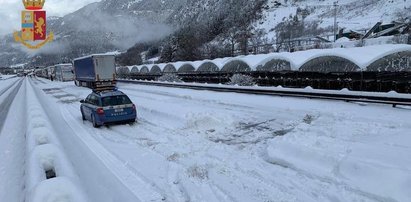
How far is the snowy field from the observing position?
7137 mm

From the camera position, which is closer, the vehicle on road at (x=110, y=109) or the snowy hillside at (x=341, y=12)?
the vehicle on road at (x=110, y=109)

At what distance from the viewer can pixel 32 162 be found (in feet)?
30.7

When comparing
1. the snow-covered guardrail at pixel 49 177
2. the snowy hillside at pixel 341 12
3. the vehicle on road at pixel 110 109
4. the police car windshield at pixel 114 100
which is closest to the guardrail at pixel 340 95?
the vehicle on road at pixel 110 109

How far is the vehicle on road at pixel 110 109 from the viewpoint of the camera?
15797 mm

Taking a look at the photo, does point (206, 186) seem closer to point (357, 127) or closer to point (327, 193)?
point (327, 193)

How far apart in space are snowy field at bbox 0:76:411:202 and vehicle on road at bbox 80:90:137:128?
1.39 ft

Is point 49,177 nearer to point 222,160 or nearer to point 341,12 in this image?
point 222,160

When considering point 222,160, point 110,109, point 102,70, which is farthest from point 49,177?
point 102,70

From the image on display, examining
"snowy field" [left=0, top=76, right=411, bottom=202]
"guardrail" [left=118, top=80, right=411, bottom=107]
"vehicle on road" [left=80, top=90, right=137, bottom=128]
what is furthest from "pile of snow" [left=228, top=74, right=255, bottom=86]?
"vehicle on road" [left=80, top=90, right=137, bottom=128]

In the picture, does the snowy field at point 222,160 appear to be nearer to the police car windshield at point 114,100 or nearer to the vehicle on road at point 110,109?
the vehicle on road at point 110,109

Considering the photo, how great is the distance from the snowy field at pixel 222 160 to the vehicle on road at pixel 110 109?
0.42m

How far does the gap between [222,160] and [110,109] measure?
7.83 meters

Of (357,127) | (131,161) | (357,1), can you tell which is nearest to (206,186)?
(131,161)

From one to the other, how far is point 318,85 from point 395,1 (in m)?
88.3
